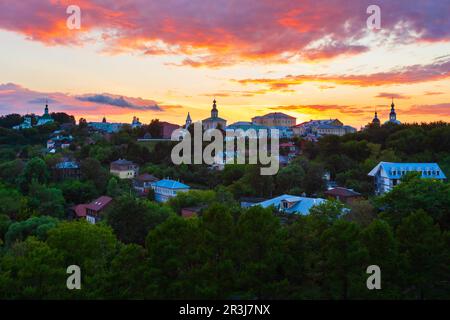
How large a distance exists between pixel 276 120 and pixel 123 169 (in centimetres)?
6226

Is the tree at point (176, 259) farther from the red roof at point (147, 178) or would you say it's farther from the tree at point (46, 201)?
the red roof at point (147, 178)

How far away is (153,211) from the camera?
26641 millimetres

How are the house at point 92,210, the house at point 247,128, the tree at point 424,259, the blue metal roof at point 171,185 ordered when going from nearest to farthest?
the tree at point 424,259 < the house at point 92,210 < the blue metal roof at point 171,185 < the house at point 247,128

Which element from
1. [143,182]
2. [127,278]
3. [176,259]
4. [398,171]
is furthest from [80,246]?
[143,182]

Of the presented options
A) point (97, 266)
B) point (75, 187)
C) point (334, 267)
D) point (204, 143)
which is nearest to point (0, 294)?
point (97, 266)

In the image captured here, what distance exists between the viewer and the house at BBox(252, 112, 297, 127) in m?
110

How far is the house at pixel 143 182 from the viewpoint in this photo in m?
47.9

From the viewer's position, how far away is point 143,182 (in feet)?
161

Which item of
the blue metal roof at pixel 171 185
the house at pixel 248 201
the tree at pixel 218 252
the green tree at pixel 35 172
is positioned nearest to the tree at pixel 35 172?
the green tree at pixel 35 172

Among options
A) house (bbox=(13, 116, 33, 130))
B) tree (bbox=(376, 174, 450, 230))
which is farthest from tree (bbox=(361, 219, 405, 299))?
house (bbox=(13, 116, 33, 130))

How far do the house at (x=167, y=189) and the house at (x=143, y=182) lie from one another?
2.06m

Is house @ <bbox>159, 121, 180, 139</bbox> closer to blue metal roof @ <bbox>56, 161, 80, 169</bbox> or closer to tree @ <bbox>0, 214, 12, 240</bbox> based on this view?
blue metal roof @ <bbox>56, 161, 80, 169</bbox>

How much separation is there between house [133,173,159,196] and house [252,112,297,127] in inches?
2457

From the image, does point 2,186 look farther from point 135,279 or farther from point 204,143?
point 135,279
